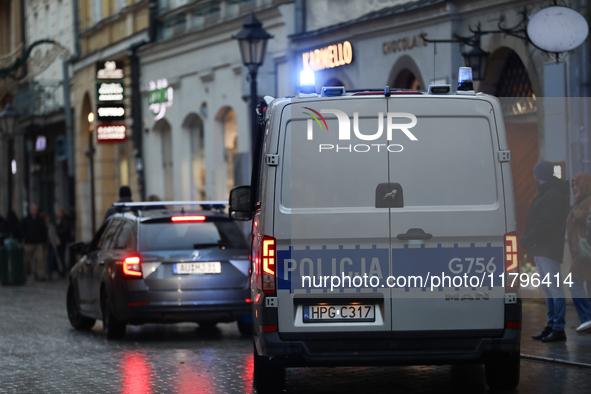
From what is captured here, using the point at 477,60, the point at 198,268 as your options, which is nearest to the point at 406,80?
the point at 477,60

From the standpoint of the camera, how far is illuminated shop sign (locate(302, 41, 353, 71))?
2128 cm

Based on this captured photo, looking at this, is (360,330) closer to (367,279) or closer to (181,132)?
(367,279)

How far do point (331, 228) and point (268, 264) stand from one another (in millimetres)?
485

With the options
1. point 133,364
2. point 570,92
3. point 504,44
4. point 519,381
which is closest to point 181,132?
point 504,44

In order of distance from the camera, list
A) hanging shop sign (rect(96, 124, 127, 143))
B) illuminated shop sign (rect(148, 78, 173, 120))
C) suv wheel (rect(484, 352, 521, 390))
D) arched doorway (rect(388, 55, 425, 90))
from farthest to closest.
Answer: hanging shop sign (rect(96, 124, 127, 143)), illuminated shop sign (rect(148, 78, 173, 120)), arched doorway (rect(388, 55, 425, 90)), suv wheel (rect(484, 352, 521, 390))

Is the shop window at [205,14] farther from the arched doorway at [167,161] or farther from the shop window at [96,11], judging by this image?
the shop window at [96,11]

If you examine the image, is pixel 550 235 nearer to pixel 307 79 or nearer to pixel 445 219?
pixel 445 219

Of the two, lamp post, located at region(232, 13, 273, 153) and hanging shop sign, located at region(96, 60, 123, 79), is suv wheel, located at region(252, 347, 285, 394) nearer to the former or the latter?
lamp post, located at region(232, 13, 273, 153)

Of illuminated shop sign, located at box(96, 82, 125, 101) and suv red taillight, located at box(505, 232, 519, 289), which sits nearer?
suv red taillight, located at box(505, 232, 519, 289)

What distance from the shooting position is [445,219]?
7426 mm

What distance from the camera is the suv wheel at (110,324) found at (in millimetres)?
12711

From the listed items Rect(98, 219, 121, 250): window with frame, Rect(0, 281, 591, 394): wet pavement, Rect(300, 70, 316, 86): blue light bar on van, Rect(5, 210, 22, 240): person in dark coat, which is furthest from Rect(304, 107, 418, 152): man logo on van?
Rect(5, 210, 22, 240): person in dark coat

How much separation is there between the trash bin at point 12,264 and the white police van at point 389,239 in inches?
744

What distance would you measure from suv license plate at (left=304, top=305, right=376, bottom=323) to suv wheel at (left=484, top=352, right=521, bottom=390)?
118 cm
